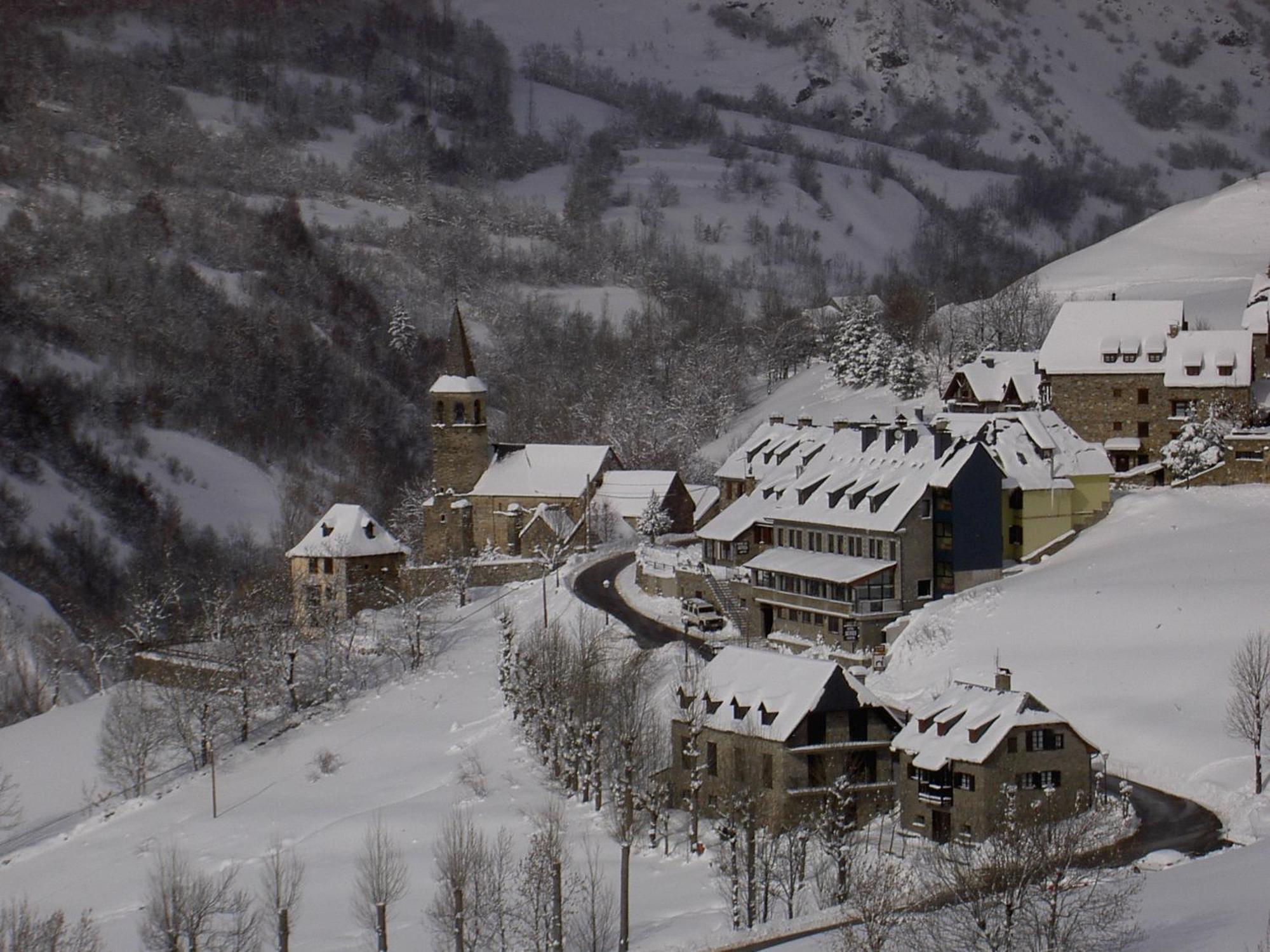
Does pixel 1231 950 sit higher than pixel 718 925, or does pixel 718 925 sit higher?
pixel 1231 950

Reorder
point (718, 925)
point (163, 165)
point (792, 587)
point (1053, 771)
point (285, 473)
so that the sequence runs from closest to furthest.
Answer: point (718, 925) → point (1053, 771) → point (792, 587) → point (285, 473) → point (163, 165)

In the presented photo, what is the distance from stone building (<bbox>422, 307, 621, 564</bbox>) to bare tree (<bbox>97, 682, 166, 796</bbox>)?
84.2 feet

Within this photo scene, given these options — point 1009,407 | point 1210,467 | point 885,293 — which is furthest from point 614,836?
point 885,293

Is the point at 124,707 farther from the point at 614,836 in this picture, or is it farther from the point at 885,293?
the point at 885,293

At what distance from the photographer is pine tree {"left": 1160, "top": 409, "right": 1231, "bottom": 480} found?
235ft

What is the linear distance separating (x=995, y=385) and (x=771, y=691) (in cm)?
4136

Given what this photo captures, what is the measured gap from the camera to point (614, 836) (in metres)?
46.9

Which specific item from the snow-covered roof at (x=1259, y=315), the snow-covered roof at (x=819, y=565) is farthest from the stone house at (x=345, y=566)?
the snow-covered roof at (x=1259, y=315)

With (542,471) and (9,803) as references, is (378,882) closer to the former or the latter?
(9,803)

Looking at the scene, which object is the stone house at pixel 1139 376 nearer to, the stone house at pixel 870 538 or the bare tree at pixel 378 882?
the stone house at pixel 870 538

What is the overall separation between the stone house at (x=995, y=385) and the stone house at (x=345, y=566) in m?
30.4

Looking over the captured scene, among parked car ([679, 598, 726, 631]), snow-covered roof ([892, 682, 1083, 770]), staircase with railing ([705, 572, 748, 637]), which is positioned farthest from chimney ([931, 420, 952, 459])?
snow-covered roof ([892, 682, 1083, 770])

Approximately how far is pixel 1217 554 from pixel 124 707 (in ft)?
142

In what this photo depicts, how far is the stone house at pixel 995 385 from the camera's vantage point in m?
84.8
